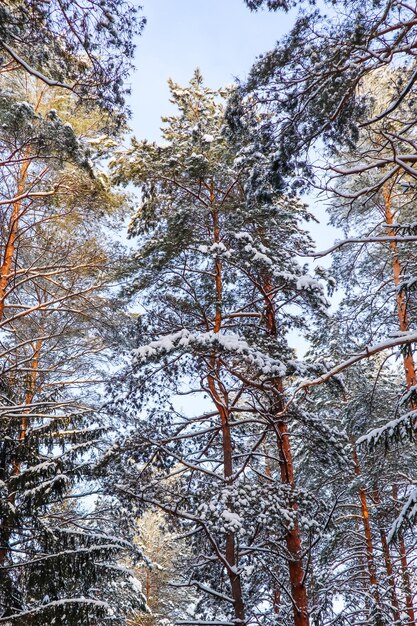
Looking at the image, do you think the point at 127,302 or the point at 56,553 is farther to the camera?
the point at 127,302

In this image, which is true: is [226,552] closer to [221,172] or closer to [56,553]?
[56,553]

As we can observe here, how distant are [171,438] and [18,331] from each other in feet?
12.6

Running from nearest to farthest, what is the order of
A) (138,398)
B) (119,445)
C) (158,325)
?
(119,445), (138,398), (158,325)

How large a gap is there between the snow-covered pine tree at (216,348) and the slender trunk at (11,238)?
1564 mm

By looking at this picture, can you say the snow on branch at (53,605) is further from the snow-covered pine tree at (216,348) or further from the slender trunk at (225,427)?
the slender trunk at (225,427)

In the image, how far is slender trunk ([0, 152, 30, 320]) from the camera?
6.56 metres

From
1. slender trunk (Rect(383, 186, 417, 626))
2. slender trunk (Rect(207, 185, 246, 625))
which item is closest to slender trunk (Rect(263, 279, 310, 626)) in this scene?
slender trunk (Rect(207, 185, 246, 625))

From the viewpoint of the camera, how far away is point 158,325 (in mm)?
7164

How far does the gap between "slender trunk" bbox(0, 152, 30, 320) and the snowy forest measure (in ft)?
0.11

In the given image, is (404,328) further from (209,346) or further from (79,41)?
(79,41)

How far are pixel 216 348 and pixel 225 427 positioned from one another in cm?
147

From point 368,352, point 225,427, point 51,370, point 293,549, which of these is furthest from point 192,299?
point 368,352

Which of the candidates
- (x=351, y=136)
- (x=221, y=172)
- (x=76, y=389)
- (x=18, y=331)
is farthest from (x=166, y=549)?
(x=351, y=136)

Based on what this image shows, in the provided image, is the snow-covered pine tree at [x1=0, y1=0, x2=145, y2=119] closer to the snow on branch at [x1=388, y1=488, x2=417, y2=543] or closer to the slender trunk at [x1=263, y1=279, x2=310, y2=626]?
the slender trunk at [x1=263, y1=279, x2=310, y2=626]
